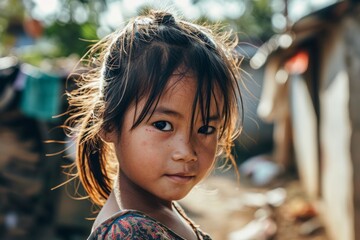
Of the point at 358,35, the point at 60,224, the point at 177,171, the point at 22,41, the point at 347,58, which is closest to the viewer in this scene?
the point at 177,171

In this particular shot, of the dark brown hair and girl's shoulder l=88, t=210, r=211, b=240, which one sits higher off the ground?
the dark brown hair

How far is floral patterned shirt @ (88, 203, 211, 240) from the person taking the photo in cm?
125

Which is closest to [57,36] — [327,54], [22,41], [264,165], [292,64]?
[22,41]

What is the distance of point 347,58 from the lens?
523cm

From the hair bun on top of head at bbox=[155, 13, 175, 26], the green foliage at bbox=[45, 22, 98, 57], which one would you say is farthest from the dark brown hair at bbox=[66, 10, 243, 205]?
the green foliage at bbox=[45, 22, 98, 57]

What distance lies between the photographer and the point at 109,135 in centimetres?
149

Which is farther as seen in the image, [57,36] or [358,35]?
[57,36]

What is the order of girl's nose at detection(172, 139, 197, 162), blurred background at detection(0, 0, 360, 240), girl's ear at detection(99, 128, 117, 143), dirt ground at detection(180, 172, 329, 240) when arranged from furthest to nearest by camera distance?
dirt ground at detection(180, 172, 329, 240), blurred background at detection(0, 0, 360, 240), girl's ear at detection(99, 128, 117, 143), girl's nose at detection(172, 139, 197, 162)

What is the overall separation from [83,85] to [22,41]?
980 centimetres

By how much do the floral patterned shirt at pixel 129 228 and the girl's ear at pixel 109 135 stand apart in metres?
0.25

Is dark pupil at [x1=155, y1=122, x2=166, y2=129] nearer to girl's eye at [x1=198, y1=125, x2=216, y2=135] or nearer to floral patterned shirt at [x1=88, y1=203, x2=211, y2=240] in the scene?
girl's eye at [x1=198, y1=125, x2=216, y2=135]

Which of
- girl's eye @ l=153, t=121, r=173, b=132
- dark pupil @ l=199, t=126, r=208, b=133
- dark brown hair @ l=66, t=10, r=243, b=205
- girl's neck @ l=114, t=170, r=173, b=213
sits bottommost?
girl's neck @ l=114, t=170, r=173, b=213

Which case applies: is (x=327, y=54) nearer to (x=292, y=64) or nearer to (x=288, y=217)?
(x=292, y=64)

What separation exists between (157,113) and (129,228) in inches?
11.7
